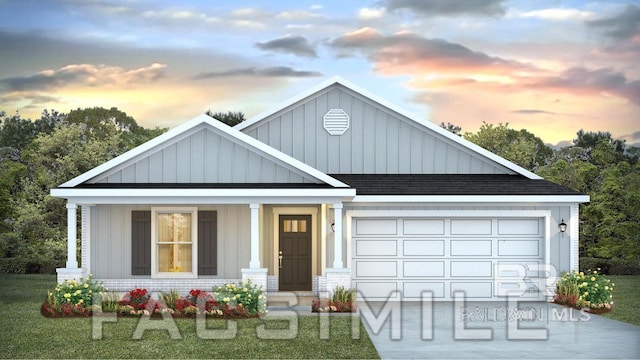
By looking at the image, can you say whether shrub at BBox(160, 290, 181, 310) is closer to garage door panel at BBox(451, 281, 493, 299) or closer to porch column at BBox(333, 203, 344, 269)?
porch column at BBox(333, 203, 344, 269)

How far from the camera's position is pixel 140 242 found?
21.0 metres

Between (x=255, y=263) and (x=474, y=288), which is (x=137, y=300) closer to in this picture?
(x=255, y=263)

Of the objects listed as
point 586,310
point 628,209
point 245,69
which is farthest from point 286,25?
point 586,310

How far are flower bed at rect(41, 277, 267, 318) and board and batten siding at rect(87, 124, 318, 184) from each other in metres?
2.67

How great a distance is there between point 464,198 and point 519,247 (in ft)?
7.16

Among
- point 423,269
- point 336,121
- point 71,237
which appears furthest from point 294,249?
point 71,237

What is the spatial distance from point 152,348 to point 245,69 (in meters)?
23.7

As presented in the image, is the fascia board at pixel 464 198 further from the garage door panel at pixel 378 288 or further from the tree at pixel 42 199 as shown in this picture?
the tree at pixel 42 199

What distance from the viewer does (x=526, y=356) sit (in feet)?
45.3

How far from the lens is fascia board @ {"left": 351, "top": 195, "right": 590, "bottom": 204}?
20734 millimetres

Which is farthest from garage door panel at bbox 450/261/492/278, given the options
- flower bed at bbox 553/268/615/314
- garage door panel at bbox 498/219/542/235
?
flower bed at bbox 553/268/615/314

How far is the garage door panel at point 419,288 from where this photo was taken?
21531 mm

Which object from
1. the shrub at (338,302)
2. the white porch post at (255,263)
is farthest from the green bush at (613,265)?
the white porch post at (255,263)

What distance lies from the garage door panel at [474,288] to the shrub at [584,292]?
5.64 feet
